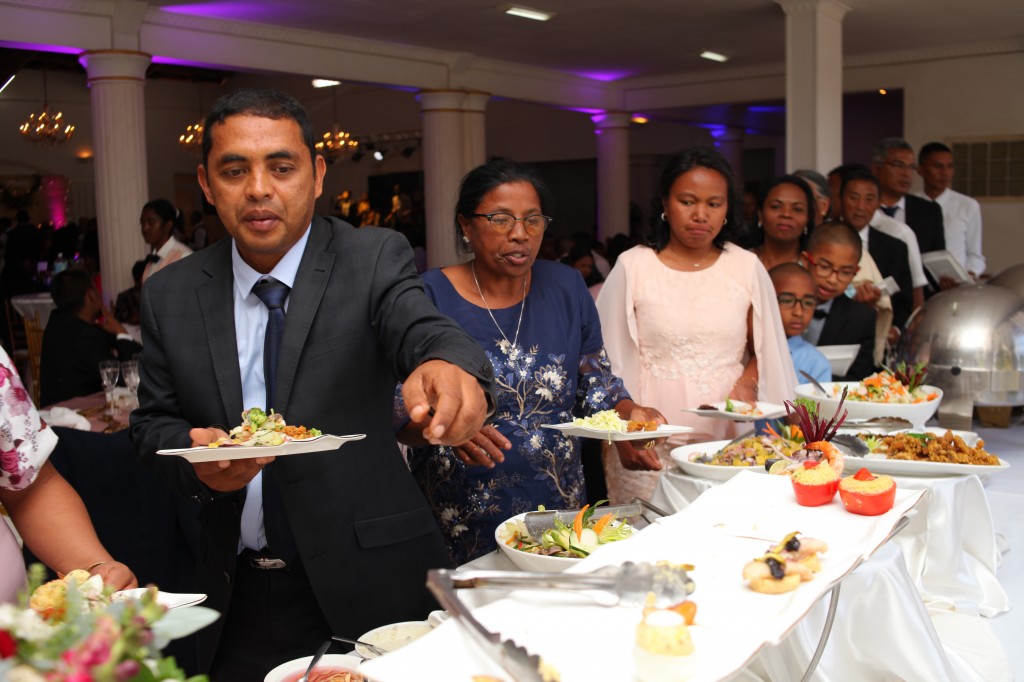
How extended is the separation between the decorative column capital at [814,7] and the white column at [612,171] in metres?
4.95

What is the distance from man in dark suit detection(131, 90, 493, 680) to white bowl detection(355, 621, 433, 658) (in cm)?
24

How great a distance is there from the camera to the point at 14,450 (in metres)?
1.34

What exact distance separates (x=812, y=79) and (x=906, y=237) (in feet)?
12.2

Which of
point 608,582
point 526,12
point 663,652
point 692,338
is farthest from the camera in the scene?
point 526,12

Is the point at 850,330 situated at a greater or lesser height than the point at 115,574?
greater

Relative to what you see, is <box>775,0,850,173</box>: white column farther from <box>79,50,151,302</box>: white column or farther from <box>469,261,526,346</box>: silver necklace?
<box>469,261,526,346</box>: silver necklace

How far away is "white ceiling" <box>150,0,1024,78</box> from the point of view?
8031 mm

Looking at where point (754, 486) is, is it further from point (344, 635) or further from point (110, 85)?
point (110, 85)

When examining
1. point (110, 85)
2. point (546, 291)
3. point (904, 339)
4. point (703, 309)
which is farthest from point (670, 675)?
point (110, 85)

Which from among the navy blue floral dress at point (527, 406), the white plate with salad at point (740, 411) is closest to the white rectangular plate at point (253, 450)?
the navy blue floral dress at point (527, 406)

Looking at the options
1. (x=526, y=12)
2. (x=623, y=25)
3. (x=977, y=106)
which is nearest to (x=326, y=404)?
(x=526, y=12)

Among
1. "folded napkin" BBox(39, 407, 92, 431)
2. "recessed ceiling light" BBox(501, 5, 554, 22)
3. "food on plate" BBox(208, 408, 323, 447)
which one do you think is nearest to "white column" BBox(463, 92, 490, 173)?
"recessed ceiling light" BBox(501, 5, 554, 22)

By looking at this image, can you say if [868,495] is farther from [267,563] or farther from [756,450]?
[756,450]

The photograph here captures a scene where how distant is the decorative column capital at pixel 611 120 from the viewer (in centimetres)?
1308
